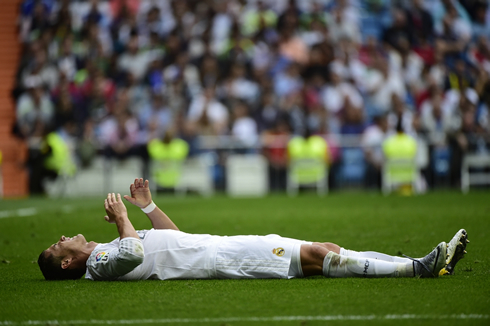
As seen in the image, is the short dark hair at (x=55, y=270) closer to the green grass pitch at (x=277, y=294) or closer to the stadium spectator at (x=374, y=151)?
the green grass pitch at (x=277, y=294)

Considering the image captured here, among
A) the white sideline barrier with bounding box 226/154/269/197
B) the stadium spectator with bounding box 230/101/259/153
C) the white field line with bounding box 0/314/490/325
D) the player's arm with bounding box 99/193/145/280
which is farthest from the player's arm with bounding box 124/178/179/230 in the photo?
the stadium spectator with bounding box 230/101/259/153

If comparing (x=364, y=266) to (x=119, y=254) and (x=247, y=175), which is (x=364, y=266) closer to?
(x=119, y=254)

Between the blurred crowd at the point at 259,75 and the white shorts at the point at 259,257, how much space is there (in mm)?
13235

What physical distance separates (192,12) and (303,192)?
7.22 meters

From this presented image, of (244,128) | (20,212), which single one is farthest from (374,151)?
(20,212)

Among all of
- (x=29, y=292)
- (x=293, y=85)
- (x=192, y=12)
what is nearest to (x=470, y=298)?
(x=29, y=292)

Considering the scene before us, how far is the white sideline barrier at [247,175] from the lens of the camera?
1905 cm

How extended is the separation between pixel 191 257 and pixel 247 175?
13390mm

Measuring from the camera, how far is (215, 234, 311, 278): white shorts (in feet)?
18.2

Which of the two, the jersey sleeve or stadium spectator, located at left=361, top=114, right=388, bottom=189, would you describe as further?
stadium spectator, located at left=361, top=114, right=388, bottom=189

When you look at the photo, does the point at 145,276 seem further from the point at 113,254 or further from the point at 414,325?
the point at 414,325

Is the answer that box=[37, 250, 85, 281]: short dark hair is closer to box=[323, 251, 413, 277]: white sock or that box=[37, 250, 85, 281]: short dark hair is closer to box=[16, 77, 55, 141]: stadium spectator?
box=[323, 251, 413, 277]: white sock

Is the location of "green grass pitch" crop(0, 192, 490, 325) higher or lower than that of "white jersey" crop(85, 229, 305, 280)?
lower

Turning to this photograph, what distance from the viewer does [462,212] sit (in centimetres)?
1174
